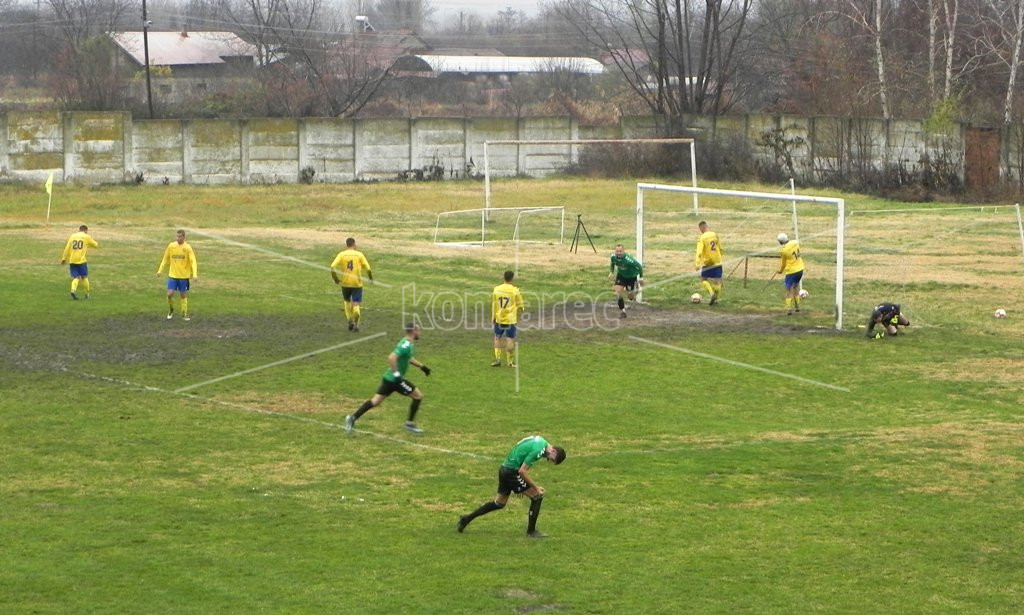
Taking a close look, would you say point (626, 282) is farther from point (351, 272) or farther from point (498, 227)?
point (498, 227)

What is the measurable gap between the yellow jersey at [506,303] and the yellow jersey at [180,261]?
7970mm

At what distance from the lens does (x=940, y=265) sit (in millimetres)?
41281

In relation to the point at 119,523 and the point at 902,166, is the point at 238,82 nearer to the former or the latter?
the point at 902,166

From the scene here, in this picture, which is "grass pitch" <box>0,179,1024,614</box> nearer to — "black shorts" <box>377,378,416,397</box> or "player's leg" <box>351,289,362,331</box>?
"player's leg" <box>351,289,362,331</box>

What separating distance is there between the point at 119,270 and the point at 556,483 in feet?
74.5

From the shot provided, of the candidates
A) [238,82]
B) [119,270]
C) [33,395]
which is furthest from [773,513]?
[238,82]

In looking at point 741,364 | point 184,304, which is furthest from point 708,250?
point 184,304

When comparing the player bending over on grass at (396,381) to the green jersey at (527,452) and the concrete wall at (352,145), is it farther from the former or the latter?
the concrete wall at (352,145)

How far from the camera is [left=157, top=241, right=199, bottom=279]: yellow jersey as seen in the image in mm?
30031

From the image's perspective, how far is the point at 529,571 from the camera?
50.9 feet

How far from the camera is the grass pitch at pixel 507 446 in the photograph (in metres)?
15.3

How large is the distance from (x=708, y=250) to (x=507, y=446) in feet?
45.2

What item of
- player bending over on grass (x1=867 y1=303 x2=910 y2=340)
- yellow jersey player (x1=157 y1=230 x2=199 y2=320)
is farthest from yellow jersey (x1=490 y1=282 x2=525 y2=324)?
player bending over on grass (x1=867 y1=303 x2=910 y2=340)

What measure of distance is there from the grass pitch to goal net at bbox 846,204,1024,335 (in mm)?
218
